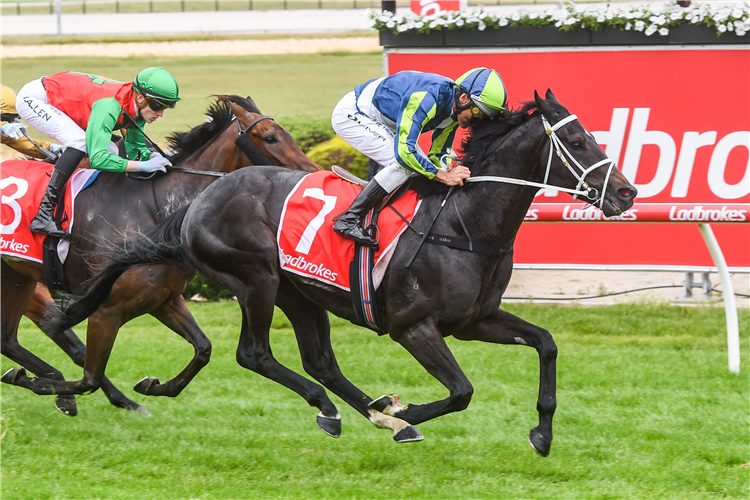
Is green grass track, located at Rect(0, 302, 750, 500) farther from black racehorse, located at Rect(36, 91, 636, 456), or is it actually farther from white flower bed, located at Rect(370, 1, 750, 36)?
white flower bed, located at Rect(370, 1, 750, 36)

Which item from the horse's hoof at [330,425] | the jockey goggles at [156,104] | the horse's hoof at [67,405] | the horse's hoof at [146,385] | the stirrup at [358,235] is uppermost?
the jockey goggles at [156,104]

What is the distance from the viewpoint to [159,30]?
968 inches

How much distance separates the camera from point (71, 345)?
5.34 m

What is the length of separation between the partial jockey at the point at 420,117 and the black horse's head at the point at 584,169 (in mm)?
264

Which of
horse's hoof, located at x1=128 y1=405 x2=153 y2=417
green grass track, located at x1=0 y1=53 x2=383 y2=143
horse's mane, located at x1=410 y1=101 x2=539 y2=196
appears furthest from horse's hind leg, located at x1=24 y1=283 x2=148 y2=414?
green grass track, located at x1=0 y1=53 x2=383 y2=143

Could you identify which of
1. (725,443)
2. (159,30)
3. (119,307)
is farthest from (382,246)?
(159,30)

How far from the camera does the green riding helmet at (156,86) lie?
185 inches

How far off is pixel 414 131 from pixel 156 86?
1543 mm

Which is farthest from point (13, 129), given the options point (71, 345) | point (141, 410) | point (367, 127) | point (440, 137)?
point (440, 137)

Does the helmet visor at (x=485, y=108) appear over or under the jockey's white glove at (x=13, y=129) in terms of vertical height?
over

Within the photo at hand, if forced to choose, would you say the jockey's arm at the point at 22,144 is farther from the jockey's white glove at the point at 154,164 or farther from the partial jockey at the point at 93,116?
the jockey's white glove at the point at 154,164

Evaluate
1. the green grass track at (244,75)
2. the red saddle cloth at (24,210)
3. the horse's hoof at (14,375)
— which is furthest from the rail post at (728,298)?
the green grass track at (244,75)

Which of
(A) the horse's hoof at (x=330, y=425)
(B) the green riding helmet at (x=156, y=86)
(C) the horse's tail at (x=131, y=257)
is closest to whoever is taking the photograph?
(A) the horse's hoof at (x=330, y=425)

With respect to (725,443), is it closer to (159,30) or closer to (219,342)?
(219,342)
